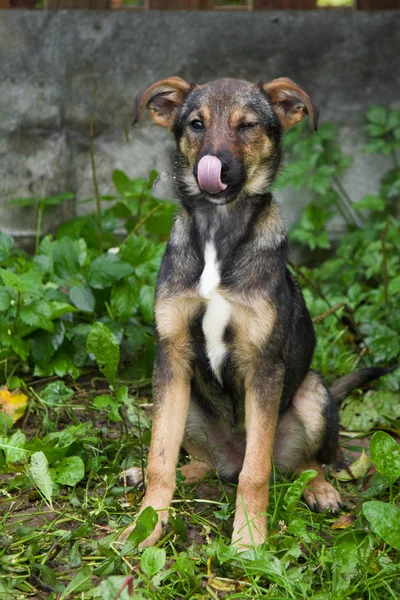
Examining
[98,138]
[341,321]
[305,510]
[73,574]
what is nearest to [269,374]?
[305,510]

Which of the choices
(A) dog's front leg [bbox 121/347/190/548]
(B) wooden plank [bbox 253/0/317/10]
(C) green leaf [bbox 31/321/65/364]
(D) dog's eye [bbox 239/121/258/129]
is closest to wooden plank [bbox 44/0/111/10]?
(B) wooden plank [bbox 253/0/317/10]

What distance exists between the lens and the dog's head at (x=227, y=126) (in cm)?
375

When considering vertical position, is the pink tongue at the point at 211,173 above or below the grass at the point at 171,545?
above

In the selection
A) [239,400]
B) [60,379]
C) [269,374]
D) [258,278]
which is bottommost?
[60,379]

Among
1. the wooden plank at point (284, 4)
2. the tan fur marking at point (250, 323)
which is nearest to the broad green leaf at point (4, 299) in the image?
the tan fur marking at point (250, 323)

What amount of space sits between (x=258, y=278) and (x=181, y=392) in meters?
0.63

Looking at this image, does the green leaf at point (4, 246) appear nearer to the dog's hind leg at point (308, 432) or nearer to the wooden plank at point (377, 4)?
the dog's hind leg at point (308, 432)

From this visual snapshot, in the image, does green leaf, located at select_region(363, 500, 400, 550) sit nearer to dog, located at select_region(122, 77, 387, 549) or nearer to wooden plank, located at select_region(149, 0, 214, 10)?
dog, located at select_region(122, 77, 387, 549)

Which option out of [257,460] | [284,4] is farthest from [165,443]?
[284,4]

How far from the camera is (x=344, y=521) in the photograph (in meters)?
4.00

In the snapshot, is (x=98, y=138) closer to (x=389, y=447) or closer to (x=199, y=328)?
(x=199, y=328)

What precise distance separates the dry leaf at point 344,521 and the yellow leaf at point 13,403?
1812 mm

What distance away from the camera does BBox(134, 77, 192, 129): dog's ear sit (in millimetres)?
4078

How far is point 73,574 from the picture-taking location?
3.40m
